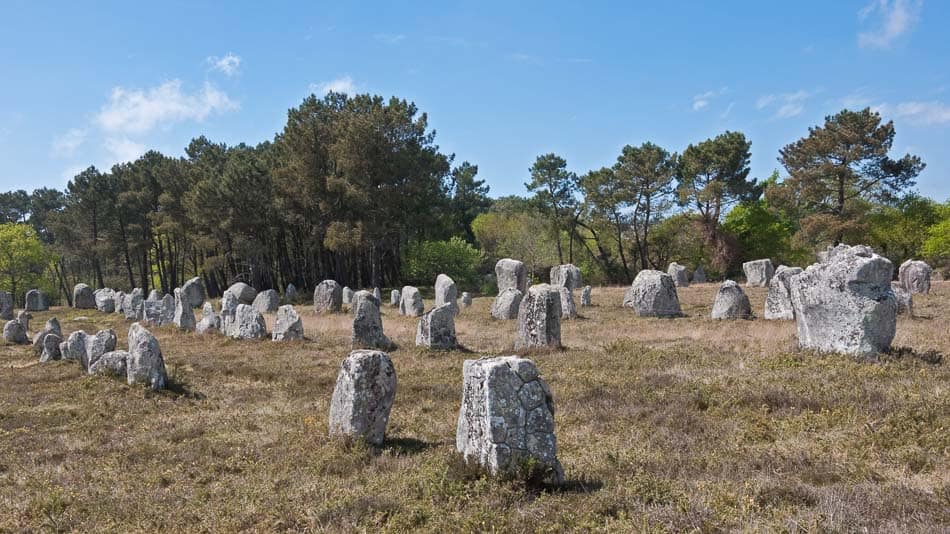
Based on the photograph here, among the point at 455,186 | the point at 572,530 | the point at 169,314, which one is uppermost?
the point at 455,186

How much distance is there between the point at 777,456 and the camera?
7.75 meters

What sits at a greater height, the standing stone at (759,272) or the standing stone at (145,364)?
the standing stone at (759,272)

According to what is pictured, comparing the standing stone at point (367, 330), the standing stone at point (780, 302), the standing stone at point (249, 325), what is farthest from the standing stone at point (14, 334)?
the standing stone at point (780, 302)

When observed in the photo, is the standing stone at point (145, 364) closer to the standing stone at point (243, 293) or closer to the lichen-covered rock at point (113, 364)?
the lichen-covered rock at point (113, 364)

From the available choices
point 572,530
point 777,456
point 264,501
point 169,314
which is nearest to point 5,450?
point 264,501

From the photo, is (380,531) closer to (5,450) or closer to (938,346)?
(5,450)

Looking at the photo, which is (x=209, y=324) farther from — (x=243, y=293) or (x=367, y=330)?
(x=243, y=293)

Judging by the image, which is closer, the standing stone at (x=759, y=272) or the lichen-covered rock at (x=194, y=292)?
the standing stone at (x=759, y=272)

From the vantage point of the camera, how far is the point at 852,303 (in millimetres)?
13023

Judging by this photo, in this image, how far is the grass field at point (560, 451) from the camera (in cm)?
627

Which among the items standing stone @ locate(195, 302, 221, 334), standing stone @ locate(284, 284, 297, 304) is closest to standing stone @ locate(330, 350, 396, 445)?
standing stone @ locate(195, 302, 221, 334)

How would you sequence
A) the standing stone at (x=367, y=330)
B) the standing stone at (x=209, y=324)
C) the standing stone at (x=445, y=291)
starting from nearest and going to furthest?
the standing stone at (x=367, y=330)
the standing stone at (x=209, y=324)
the standing stone at (x=445, y=291)

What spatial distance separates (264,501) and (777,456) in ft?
21.1

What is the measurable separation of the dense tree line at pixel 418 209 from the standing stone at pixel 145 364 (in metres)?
26.4
